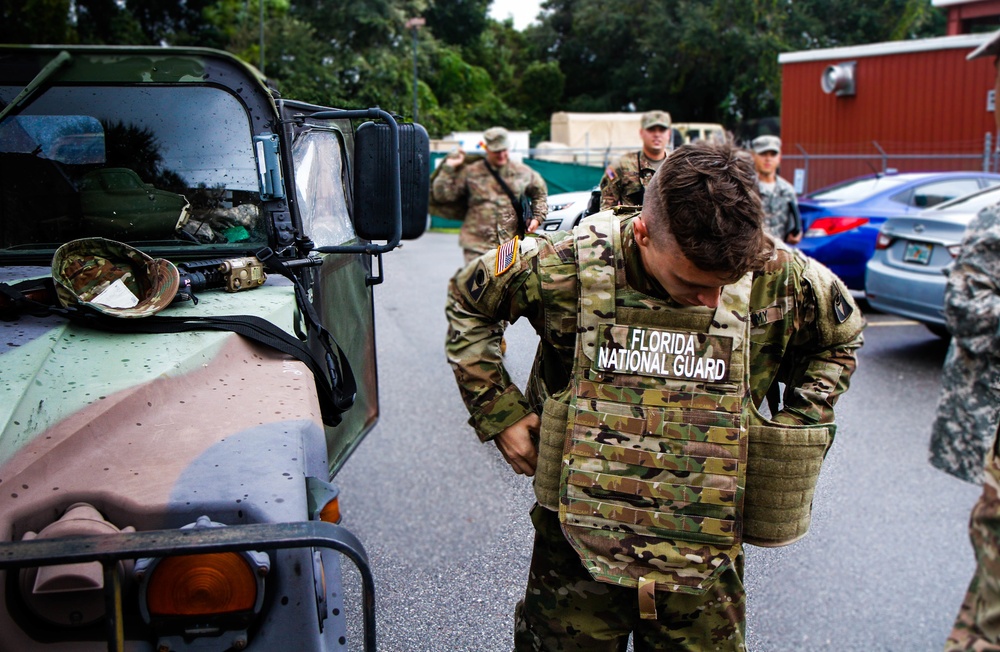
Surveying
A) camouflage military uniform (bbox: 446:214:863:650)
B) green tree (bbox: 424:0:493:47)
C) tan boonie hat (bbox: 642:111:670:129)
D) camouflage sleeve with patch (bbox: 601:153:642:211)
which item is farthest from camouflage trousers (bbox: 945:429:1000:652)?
green tree (bbox: 424:0:493:47)

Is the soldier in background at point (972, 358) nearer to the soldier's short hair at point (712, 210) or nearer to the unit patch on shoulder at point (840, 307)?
the unit patch on shoulder at point (840, 307)

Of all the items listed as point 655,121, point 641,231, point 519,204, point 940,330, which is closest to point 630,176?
point 655,121

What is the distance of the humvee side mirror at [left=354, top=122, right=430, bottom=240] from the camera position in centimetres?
305

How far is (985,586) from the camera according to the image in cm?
185

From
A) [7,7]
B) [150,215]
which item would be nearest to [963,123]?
[7,7]

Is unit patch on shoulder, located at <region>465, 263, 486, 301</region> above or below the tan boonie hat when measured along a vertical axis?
below

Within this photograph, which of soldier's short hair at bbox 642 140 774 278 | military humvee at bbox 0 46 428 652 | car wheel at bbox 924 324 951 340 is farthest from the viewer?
car wheel at bbox 924 324 951 340

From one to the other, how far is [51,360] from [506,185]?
4.98 meters

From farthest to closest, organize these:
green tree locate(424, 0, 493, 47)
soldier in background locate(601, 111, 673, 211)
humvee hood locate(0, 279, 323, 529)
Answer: green tree locate(424, 0, 493, 47) < soldier in background locate(601, 111, 673, 211) < humvee hood locate(0, 279, 323, 529)

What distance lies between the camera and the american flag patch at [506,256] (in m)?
2.33

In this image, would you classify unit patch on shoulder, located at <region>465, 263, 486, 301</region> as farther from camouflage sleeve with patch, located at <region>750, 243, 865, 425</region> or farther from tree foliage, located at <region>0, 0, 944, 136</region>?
tree foliage, located at <region>0, 0, 944, 136</region>

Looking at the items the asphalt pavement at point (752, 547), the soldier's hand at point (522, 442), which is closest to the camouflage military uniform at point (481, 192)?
the asphalt pavement at point (752, 547)

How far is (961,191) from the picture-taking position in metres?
10.8

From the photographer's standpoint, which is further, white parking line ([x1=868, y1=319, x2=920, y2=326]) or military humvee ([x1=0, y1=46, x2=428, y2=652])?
white parking line ([x1=868, y1=319, x2=920, y2=326])
